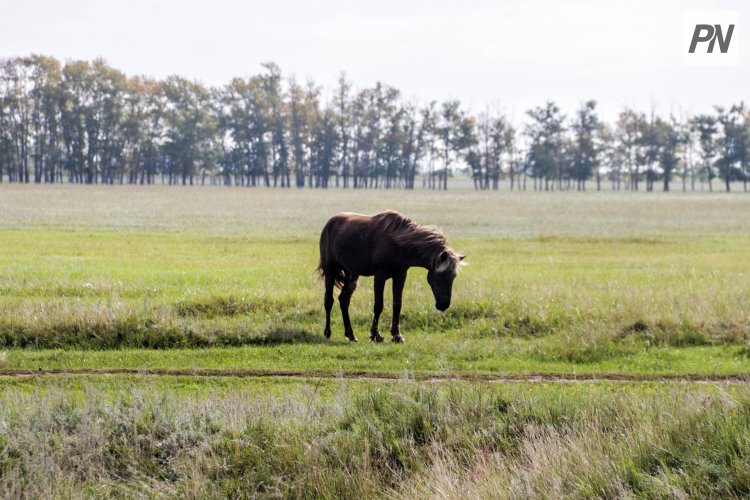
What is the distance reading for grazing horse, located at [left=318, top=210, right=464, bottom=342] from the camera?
45.8 feet

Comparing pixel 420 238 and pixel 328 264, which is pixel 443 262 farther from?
pixel 328 264

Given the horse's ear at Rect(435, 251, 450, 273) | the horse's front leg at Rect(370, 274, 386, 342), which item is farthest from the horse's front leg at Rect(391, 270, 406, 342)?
the horse's ear at Rect(435, 251, 450, 273)

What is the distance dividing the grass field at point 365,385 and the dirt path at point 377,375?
6 cm

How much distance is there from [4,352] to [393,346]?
662 cm

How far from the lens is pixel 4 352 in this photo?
13578 millimetres

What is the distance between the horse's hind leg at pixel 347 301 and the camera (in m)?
14.9

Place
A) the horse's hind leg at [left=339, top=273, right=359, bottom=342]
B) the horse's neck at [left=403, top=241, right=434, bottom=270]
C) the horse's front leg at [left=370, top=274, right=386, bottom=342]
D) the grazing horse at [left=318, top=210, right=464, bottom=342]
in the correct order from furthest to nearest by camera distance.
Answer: the horse's hind leg at [left=339, top=273, right=359, bottom=342] → the horse's front leg at [left=370, top=274, right=386, bottom=342] → the horse's neck at [left=403, top=241, right=434, bottom=270] → the grazing horse at [left=318, top=210, right=464, bottom=342]

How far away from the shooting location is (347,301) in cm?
1518

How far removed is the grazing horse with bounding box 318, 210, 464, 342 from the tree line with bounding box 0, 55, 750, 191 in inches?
4879

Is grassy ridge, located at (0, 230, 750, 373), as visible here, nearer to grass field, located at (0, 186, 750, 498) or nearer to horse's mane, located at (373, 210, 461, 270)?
grass field, located at (0, 186, 750, 498)

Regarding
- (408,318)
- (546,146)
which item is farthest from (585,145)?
(408,318)

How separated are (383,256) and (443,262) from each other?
1190 millimetres

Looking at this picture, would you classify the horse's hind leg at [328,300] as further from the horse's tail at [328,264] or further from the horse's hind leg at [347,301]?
the horse's hind leg at [347,301]

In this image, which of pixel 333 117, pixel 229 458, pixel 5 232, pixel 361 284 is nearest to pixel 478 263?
pixel 361 284
